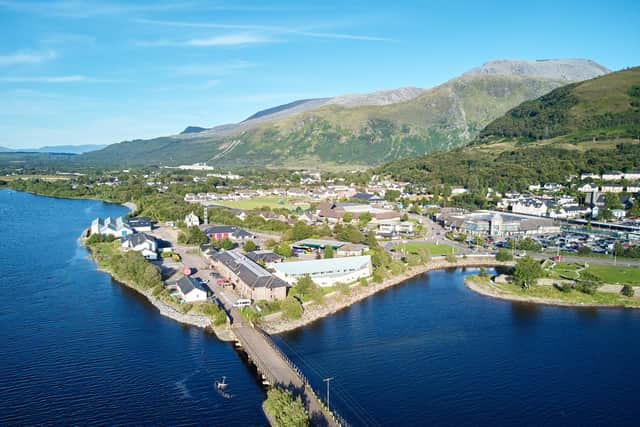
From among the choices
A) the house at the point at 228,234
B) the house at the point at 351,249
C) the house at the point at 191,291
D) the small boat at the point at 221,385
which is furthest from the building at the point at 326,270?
the house at the point at 228,234

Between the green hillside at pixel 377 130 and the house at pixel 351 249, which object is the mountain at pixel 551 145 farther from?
the green hillside at pixel 377 130

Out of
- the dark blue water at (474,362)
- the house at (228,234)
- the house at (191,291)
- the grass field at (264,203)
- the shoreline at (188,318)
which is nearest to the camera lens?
the dark blue water at (474,362)

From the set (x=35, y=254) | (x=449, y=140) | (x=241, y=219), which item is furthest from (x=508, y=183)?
(x=449, y=140)

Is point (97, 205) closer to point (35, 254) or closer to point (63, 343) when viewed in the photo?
point (35, 254)

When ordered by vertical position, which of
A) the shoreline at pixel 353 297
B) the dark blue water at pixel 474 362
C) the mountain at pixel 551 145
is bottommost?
the dark blue water at pixel 474 362

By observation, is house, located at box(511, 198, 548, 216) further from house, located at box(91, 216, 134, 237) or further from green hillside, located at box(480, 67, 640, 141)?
house, located at box(91, 216, 134, 237)

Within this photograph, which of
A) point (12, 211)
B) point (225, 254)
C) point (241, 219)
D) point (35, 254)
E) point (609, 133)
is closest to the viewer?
point (225, 254)

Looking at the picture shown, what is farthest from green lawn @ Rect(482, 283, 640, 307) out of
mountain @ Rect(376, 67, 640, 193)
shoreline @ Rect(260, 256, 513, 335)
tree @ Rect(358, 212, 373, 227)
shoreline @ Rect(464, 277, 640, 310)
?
mountain @ Rect(376, 67, 640, 193)
